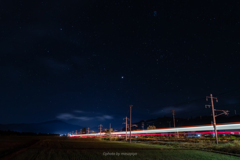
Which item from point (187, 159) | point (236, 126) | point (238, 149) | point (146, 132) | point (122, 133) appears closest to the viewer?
point (187, 159)

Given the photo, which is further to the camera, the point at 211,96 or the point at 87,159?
the point at 211,96

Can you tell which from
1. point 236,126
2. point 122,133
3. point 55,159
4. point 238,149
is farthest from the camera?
point 122,133

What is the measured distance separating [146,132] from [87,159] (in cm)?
6724

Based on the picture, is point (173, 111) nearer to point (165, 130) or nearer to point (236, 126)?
point (165, 130)

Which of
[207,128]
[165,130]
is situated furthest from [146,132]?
[207,128]

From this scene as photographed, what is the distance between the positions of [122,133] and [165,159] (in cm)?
8894

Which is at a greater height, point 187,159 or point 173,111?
→ point 173,111

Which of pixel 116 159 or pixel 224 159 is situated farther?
pixel 224 159

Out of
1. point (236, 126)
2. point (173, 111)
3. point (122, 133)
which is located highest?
point (173, 111)

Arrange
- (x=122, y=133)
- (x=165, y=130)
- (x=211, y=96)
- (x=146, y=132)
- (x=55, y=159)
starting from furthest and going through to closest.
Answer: (x=122, y=133), (x=146, y=132), (x=165, y=130), (x=211, y=96), (x=55, y=159)

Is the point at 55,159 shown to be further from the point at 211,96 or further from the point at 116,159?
the point at 211,96

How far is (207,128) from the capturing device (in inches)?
1818

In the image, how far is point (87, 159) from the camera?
36.6ft

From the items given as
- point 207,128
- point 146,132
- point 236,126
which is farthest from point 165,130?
point 236,126
